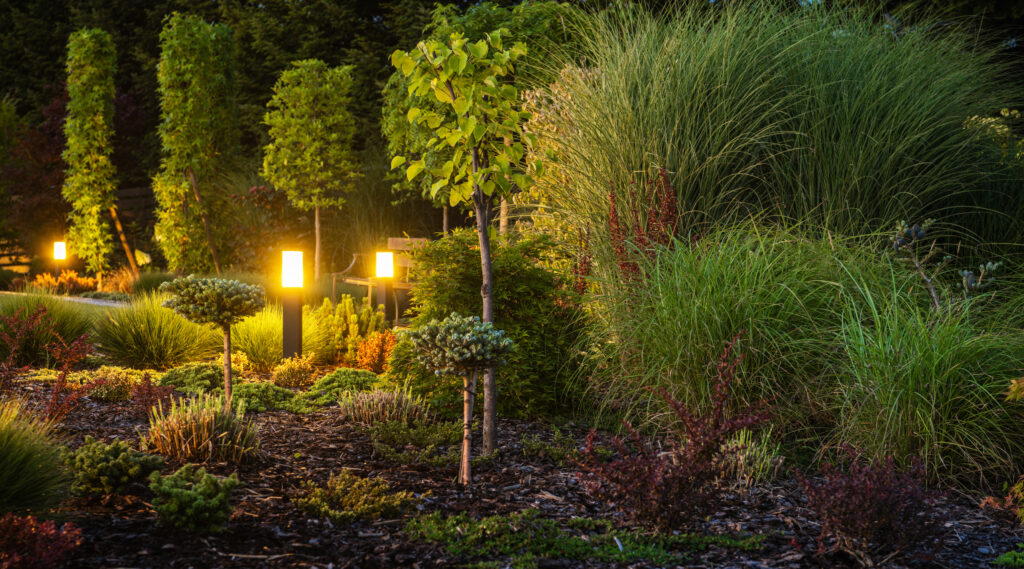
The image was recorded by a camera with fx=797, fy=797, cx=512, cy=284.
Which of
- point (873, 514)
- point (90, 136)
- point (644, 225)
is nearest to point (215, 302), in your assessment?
point (644, 225)

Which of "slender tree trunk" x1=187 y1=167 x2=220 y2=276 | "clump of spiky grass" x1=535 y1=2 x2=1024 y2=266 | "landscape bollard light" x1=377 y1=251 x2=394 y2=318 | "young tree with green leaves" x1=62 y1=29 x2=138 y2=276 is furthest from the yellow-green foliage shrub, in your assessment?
"young tree with green leaves" x1=62 y1=29 x2=138 y2=276

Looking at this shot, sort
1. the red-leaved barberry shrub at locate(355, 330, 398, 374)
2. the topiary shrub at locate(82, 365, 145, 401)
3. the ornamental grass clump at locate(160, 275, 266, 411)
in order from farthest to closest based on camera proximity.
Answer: the red-leaved barberry shrub at locate(355, 330, 398, 374) < the topiary shrub at locate(82, 365, 145, 401) < the ornamental grass clump at locate(160, 275, 266, 411)

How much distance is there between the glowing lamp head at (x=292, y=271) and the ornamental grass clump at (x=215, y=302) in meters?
1.63

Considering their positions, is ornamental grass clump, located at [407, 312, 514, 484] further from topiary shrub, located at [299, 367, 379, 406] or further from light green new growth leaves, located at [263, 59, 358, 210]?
light green new growth leaves, located at [263, 59, 358, 210]

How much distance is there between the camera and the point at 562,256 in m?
5.73

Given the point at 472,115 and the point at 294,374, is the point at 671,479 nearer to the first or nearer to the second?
the point at 472,115

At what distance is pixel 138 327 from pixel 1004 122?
731 centimetres

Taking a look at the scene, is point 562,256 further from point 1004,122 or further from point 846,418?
point 1004,122

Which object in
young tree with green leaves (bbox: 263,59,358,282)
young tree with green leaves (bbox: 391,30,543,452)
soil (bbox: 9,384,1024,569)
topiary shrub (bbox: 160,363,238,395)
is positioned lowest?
soil (bbox: 9,384,1024,569)

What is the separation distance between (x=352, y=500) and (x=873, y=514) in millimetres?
1878

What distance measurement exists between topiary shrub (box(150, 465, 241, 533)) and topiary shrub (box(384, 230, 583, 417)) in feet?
6.49

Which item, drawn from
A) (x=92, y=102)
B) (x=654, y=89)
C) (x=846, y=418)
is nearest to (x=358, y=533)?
(x=846, y=418)

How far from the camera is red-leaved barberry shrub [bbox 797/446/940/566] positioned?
8.50 feet

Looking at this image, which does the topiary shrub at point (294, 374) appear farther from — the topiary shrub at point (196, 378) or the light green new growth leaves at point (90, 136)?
the light green new growth leaves at point (90, 136)
